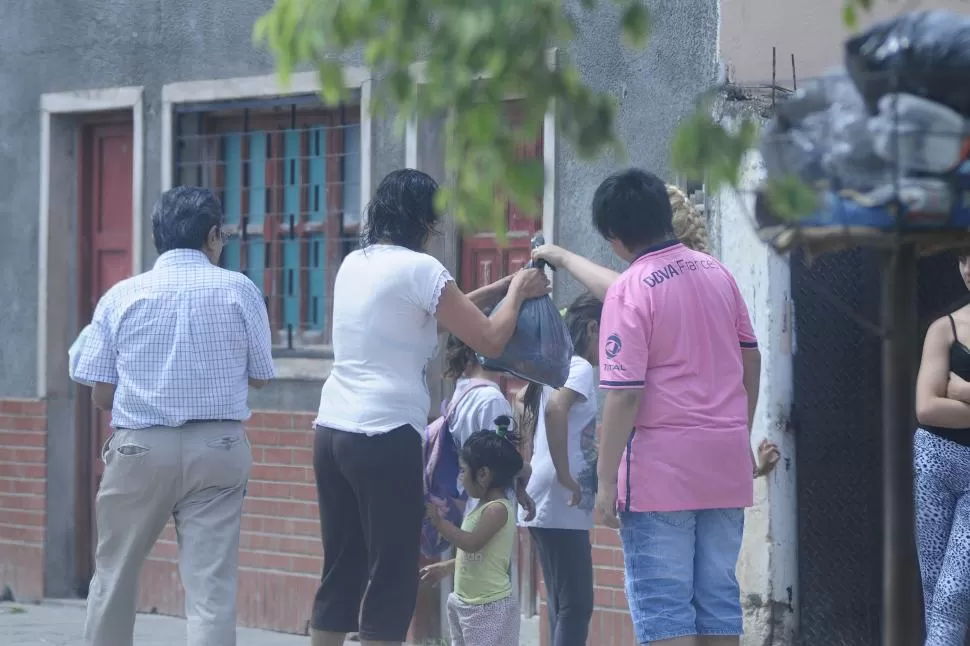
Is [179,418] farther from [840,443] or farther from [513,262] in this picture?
[840,443]

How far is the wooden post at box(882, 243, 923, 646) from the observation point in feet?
9.71

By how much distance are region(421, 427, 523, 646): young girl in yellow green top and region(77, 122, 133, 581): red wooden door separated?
4.16 metres

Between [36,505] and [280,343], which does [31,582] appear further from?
[280,343]

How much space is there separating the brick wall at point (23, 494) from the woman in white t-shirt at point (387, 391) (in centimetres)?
447

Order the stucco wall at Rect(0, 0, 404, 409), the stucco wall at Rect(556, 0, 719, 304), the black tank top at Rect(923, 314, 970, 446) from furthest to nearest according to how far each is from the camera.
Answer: the stucco wall at Rect(0, 0, 404, 409), the stucco wall at Rect(556, 0, 719, 304), the black tank top at Rect(923, 314, 970, 446)

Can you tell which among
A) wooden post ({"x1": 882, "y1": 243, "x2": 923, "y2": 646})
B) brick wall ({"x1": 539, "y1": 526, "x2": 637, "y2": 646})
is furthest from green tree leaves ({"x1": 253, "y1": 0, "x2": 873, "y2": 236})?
brick wall ({"x1": 539, "y1": 526, "x2": 637, "y2": 646})

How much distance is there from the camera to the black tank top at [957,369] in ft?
19.2

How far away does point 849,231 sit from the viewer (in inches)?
116

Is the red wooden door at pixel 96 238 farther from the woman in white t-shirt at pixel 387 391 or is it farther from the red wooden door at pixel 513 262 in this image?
the woman in white t-shirt at pixel 387 391

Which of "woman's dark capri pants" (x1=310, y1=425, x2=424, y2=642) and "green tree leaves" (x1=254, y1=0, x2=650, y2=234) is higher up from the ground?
"green tree leaves" (x1=254, y1=0, x2=650, y2=234)

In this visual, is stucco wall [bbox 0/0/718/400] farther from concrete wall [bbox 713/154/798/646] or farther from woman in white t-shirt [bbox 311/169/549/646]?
woman in white t-shirt [bbox 311/169/549/646]

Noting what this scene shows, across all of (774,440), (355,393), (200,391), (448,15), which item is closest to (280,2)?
(448,15)

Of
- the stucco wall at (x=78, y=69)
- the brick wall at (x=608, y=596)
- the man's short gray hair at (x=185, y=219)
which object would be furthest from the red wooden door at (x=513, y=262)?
the man's short gray hair at (x=185, y=219)

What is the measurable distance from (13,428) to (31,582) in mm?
904
